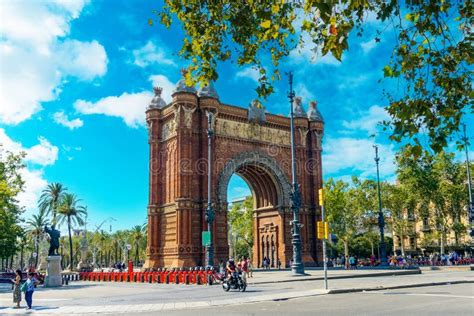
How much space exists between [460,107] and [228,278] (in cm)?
1513

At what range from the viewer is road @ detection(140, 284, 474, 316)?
12547mm

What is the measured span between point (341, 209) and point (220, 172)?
27.7 metres

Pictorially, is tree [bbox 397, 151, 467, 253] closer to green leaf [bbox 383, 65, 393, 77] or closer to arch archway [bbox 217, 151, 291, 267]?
arch archway [bbox 217, 151, 291, 267]

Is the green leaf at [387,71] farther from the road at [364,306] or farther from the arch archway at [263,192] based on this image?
the arch archway at [263,192]

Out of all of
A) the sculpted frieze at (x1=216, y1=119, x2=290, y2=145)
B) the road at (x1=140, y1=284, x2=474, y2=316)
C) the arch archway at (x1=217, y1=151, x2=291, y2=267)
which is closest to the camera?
the road at (x1=140, y1=284, x2=474, y2=316)

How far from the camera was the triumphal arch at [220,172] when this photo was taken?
41969mm

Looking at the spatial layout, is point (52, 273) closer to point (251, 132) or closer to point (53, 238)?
point (53, 238)

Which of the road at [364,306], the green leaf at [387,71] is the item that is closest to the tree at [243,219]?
the road at [364,306]

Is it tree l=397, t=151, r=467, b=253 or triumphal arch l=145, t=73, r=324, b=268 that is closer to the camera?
triumphal arch l=145, t=73, r=324, b=268

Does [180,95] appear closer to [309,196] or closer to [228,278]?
[309,196]

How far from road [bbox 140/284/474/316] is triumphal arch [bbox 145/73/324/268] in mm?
25559

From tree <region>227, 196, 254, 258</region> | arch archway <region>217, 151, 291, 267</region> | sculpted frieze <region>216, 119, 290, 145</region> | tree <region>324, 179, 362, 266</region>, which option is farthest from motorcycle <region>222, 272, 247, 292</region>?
tree <region>227, 196, 254, 258</region>

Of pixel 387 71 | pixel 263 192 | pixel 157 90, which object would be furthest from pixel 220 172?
pixel 387 71

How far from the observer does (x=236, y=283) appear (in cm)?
2141
